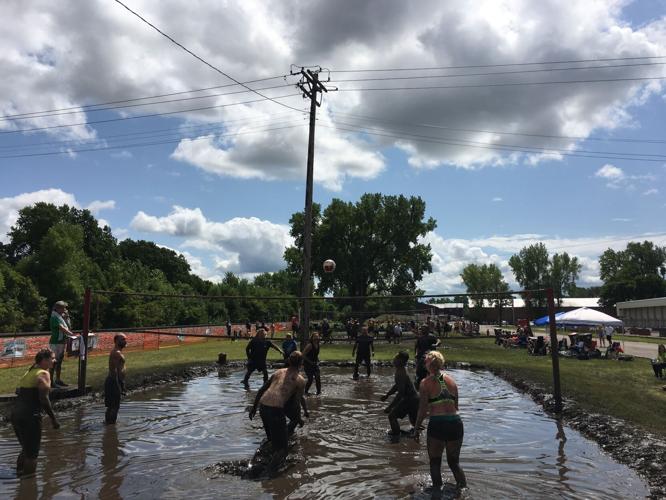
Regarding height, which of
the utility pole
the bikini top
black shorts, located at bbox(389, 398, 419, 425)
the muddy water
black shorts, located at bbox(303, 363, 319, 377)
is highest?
the utility pole

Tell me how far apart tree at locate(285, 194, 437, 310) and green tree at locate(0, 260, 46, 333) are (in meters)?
28.2

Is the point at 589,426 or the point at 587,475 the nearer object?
the point at 587,475

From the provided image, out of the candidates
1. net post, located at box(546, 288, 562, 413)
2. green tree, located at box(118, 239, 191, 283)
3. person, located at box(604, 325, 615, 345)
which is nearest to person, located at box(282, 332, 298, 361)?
net post, located at box(546, 288, 562, 413)

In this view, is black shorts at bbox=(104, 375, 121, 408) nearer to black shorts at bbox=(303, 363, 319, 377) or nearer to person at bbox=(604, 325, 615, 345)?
black shorts at bbox=(303, 363, 319, 377)

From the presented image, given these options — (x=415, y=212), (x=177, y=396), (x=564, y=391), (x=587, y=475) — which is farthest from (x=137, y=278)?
(x=587, y=475)

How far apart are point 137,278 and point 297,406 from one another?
167 feet

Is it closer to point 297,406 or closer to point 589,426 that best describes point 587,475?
point 589,426

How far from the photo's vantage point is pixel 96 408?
1170 centimetres

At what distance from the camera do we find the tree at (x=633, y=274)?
9556 centimetres

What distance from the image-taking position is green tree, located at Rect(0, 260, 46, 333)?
32.3 metres

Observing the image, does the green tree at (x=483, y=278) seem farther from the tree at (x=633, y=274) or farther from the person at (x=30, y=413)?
the person at (x=30, y=413)

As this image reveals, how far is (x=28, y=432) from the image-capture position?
6.74 meters

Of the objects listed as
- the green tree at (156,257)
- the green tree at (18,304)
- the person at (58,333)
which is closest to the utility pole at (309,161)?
the person at (58,333)

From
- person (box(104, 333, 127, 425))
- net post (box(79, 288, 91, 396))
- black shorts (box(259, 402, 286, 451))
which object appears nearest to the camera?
black shorts (box(259, 402, 286, 451))
